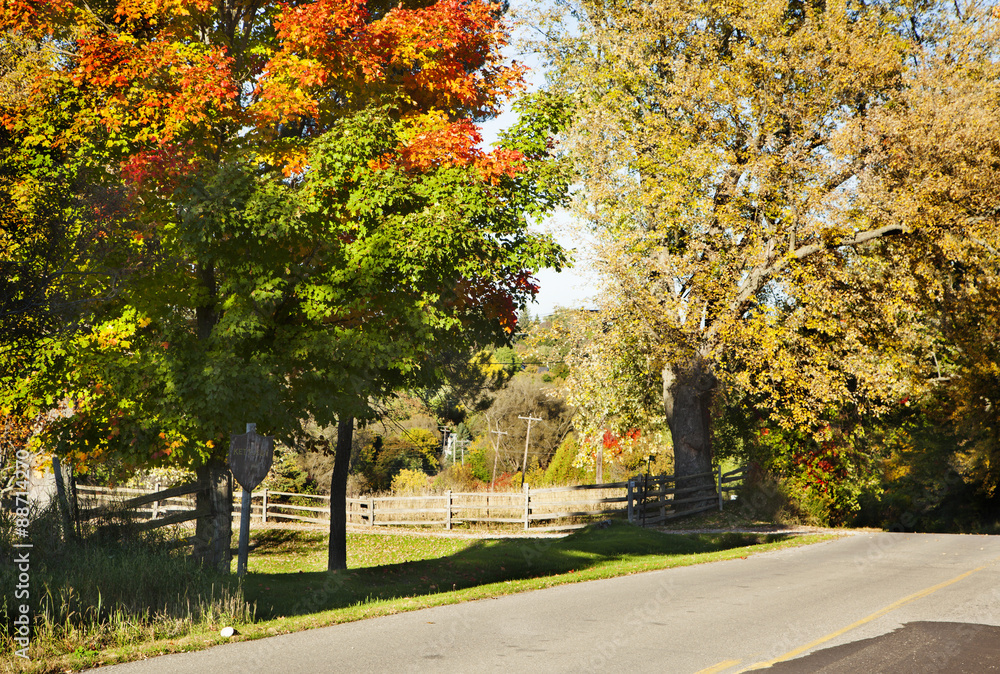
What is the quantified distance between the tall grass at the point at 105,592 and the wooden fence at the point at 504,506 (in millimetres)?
13030

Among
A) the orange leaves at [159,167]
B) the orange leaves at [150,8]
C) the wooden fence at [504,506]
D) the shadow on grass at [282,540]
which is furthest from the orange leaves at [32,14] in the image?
the shadow on grass at [282,540]

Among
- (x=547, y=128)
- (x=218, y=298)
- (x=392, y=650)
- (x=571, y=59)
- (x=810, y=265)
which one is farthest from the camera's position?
(x=571, y=59)

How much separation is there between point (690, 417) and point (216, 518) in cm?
1559

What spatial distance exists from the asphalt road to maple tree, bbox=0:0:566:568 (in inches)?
180

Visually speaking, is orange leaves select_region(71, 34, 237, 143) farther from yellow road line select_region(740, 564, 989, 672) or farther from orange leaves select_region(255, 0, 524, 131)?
yellow road line select_region(740, 564, 989, 672)

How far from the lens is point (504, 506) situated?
95.5ft

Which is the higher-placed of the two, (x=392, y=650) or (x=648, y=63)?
(x=648, y=63)

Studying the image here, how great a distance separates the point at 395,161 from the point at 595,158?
1020 centimetres

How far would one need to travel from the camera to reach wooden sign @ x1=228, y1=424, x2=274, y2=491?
10641mm

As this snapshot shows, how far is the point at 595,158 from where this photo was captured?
75.6 feet

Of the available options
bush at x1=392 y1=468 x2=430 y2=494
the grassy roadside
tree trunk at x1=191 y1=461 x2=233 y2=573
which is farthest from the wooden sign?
bush at x1=392 y1=468 x2=430 y2=494

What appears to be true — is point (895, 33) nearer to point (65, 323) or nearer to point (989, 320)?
point (989, 320)

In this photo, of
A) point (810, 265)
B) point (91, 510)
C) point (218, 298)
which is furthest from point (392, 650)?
point (810, 265)

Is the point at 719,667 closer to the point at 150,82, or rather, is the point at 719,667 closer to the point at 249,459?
the point at 249,459
